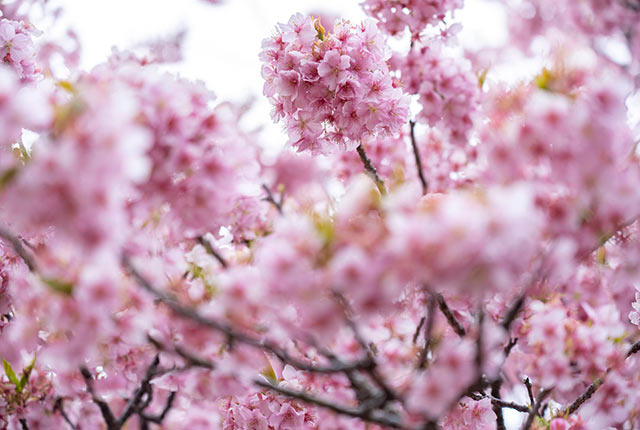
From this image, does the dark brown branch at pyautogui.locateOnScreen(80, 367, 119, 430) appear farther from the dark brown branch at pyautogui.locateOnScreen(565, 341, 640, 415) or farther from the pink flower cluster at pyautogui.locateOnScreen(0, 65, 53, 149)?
the dark brown branch at pyautogui.locateOnScreen(565, 341, 640, 415)

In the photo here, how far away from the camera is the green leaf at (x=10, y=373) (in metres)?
2.58

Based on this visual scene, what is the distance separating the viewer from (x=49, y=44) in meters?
7.52

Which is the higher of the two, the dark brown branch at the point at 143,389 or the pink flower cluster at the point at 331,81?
the pink flower cluster at the point at 331,81

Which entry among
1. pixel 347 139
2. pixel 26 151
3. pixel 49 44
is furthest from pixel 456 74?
pixel 49 44

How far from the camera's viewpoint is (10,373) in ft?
8.61

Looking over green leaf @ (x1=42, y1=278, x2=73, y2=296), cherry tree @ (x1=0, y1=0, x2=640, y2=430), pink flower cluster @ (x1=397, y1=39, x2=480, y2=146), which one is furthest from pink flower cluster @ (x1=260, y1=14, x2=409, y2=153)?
green leaf @ (x1=42, y1=278, x2=73, y2=296)

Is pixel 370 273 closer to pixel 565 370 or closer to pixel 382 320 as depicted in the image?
pixel 565 370

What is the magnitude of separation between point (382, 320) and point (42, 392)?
173cm

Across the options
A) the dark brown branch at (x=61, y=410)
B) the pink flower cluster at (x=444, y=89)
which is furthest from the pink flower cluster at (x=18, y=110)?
the pink flower cluster at (x=444, y=89)

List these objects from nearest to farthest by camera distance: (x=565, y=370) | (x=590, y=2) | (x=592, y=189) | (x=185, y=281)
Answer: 1. (x=592, y=189)
2. (x=565, y=370)
3. (x=185, y=281)
4. (x=590, y=2)

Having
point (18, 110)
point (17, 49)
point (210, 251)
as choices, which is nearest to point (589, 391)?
point (210, 251)

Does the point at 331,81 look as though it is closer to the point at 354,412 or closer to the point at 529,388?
the point at 354,412

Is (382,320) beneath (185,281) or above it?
above

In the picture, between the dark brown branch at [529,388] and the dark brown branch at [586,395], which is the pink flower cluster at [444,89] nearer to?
the dark brown branch at [529,388]
